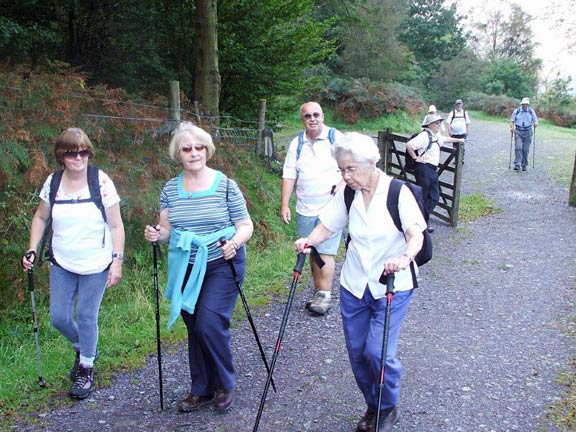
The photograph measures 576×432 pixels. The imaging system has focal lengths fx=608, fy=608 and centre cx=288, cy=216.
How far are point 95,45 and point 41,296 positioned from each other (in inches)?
356

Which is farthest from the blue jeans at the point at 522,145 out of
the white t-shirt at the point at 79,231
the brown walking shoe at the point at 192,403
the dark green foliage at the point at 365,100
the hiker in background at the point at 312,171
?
the white t-shirt at the point at 79,231

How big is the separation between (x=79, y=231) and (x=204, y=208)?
0.91 m

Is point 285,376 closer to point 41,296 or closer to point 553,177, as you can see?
point 41,296

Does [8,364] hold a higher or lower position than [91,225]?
lower

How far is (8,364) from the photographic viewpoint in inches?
191

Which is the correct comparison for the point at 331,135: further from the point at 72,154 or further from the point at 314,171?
the point at 72,154

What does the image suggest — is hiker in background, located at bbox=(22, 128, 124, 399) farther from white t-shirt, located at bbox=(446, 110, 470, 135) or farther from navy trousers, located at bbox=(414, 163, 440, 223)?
white t-shirt, located at bbox=(446, 110, 470, 135)

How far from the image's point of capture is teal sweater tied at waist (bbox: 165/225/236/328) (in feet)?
12.8

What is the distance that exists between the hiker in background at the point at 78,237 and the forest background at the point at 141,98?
0.73 metres

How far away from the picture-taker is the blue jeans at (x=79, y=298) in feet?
13.8

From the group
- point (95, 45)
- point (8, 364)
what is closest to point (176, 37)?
point (95, 45)

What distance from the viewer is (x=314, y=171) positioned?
5754 millimetres

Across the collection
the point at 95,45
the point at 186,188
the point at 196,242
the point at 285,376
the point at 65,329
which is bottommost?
the point at 285,376

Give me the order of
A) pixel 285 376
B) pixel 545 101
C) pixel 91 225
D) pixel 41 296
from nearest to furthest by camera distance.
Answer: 1. pixel 91 225
2. pixel 285 376
3. pixel 41 296
4. pixel 545 101
